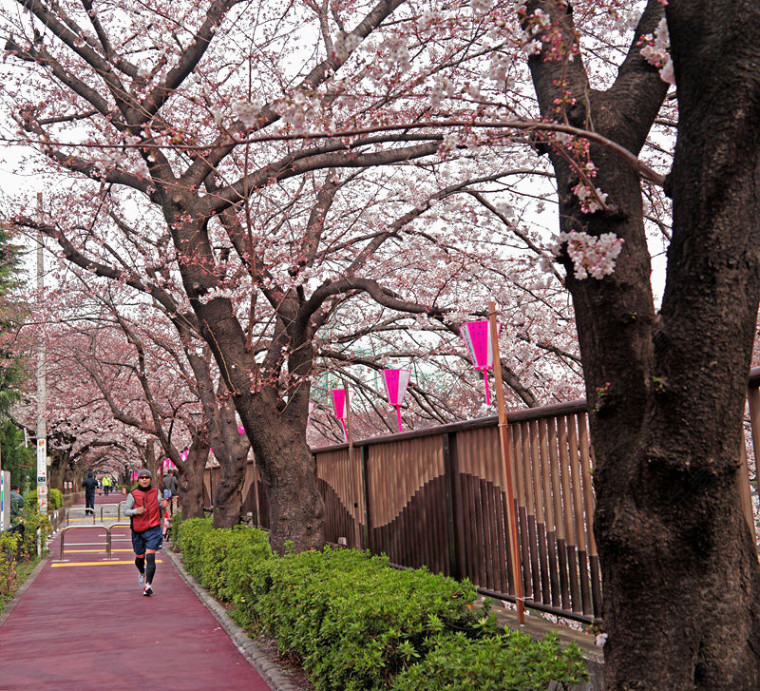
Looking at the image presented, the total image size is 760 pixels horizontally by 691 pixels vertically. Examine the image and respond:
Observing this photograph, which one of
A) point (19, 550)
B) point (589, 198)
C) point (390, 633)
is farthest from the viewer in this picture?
point (19, 550)

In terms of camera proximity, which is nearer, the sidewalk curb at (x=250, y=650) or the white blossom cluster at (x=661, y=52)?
the white blossom cluster at (x=661, y=52)

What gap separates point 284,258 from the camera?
1120 cm

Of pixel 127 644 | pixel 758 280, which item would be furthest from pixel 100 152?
pixel 758 280

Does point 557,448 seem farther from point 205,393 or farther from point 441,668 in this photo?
point 205,393

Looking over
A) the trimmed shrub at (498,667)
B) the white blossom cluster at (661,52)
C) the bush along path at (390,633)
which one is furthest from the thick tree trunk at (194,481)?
the white blossom cluster at (661,52)

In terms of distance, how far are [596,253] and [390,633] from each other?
2.74 metres

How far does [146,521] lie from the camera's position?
42.9ft

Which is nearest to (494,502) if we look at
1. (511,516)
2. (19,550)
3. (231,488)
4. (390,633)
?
(511,516)

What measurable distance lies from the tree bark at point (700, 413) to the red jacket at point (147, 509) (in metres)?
10.9

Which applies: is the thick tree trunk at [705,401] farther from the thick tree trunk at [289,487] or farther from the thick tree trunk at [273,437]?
the thick tree trunk at [289,487]

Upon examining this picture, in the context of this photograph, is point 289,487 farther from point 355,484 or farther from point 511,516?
point 511,516

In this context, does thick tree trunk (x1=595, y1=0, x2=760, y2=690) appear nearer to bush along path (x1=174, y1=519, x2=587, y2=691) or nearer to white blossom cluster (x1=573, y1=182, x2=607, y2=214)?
white blossom cluster (x1=573, y1=182, x2=607, y2=214)

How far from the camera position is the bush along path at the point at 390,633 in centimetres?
409

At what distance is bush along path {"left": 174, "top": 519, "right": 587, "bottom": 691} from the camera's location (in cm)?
409
